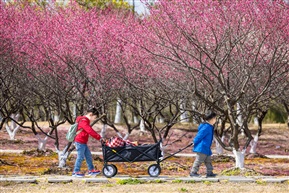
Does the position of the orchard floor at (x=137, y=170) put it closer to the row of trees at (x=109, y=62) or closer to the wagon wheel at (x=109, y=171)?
the wagon wheel at (x=109, y=171)

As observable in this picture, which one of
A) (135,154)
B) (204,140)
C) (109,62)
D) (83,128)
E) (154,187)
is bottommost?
(154,187)

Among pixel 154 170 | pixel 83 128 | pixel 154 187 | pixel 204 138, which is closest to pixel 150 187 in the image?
pixel 154 187

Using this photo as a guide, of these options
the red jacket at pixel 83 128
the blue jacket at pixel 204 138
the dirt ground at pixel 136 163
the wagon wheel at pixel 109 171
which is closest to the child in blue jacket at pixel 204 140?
the blue jacket at pixel 204 138

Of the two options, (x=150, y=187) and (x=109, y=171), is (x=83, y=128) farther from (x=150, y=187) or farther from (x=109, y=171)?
(x=150, y=187)

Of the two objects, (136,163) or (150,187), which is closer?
(150,187)

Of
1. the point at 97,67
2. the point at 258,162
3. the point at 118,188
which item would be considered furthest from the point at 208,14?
the point at 258,162

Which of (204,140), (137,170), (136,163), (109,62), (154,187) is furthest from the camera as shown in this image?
(109,62)

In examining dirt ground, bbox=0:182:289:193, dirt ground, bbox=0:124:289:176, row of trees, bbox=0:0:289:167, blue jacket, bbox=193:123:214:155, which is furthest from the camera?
row of trees, bbox=0:0:289:167

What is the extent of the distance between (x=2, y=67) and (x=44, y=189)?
779 centimetres

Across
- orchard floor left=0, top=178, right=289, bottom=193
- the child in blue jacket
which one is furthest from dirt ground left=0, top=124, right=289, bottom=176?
orchard floor left=0, top=178, right=289, bottom=193

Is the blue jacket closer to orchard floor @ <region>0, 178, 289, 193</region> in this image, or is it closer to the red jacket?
orchard floor @ <region>0, 178, 289, 193</region>

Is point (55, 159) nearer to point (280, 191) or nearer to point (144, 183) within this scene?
point (144, 183)

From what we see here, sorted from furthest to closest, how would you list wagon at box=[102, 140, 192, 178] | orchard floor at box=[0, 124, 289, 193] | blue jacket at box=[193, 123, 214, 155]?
wagon at box=[102, 140, 192, 178]
blue jacket at box=[193, 123, 214, 155]
orchard floor at box=[0, 124, 289, 193]

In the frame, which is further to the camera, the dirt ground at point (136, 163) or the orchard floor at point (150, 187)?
the dirt ground at point (136, 163)
